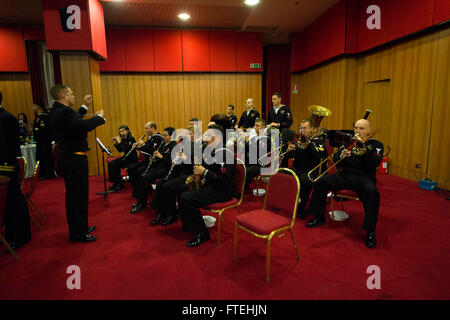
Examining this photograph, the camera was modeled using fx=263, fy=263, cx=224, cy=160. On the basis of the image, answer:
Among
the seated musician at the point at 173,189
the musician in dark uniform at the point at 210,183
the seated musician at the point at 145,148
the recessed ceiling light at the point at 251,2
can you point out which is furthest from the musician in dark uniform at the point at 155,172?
the recessed ceiling light at the point at 251,2

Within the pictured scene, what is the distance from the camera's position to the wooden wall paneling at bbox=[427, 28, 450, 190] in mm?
4449

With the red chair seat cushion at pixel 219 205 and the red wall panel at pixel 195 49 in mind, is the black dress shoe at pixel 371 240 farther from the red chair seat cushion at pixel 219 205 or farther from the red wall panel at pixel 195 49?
the red wall panel at pixel 195 49

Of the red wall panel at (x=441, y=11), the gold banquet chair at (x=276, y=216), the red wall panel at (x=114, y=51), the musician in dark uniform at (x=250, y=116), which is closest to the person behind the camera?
the gold banquet chair at (x=276, y=216)

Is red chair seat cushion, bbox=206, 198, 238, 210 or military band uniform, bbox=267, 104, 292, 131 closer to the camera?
red chair seat cushion, bbox=206, 198, 238, 210

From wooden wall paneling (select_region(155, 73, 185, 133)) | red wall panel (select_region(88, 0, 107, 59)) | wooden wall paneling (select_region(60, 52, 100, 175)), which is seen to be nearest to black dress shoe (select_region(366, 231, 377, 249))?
wooden wall paneling (select_region(60, 52, 100, 175))

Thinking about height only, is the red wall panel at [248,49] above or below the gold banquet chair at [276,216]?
above

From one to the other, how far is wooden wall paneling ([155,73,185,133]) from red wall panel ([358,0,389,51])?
5.00 m

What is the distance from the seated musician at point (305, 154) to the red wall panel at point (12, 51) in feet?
27.3

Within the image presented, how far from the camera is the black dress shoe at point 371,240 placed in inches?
109

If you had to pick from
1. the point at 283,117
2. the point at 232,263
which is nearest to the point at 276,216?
the point at 232,263

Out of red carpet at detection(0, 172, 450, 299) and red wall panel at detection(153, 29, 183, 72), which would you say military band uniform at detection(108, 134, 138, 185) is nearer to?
red carpet at detection(0, 172, 450, 299)

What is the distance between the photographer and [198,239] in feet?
9.56

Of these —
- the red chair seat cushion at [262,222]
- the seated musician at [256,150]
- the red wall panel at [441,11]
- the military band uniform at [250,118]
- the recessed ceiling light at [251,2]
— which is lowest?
the red chair seat cushion at [262,222]
